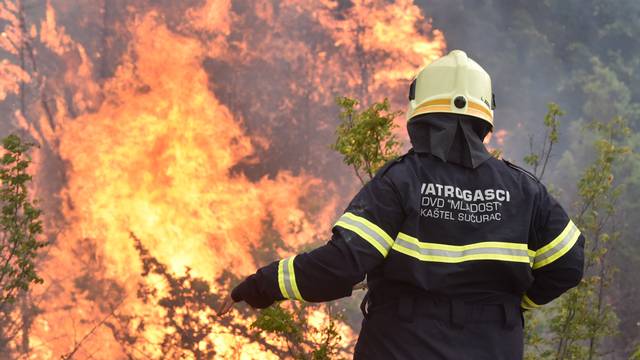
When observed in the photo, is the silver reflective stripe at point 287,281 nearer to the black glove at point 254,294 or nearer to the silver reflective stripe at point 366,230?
the black glove at point 254,294

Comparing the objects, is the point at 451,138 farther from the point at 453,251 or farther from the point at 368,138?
the point at 368,138

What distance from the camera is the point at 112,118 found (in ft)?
39.6

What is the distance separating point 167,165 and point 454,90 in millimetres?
9897

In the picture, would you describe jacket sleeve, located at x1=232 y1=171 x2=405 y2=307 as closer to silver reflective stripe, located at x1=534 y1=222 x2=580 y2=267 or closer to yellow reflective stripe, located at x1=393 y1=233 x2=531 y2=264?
yellow reflective stripe, located at x1=393 y1=233 x2=531 y2=264

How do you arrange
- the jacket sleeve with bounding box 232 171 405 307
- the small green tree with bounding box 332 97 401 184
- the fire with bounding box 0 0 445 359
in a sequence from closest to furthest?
the jacket sleeve with bounding box 232 171 405 307 → the small green tree with bounding box 332 97 401 184 → the fire with bounding box 0 0 445 359

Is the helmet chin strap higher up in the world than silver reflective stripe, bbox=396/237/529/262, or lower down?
higher up

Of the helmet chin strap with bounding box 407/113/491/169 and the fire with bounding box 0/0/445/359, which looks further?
the fire with bounding box 0/0/445/359

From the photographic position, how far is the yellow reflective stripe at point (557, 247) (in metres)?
2.49

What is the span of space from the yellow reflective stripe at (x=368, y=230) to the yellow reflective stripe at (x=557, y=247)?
70cm

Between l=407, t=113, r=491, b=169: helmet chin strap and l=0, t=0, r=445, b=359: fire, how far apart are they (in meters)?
7.44

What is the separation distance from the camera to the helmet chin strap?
2406mm

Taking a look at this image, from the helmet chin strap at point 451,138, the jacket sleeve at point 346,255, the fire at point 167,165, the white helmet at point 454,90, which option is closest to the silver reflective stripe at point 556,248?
the helmet chin strap at point 451,138

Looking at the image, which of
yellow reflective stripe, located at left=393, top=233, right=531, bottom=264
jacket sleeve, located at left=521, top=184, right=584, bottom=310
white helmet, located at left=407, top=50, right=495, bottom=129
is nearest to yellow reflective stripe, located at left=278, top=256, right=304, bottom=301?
yellow reflective stripe, located at left=393, top=233, right=531, bottom=264

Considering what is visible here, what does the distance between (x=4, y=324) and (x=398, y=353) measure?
1081 centimetres
